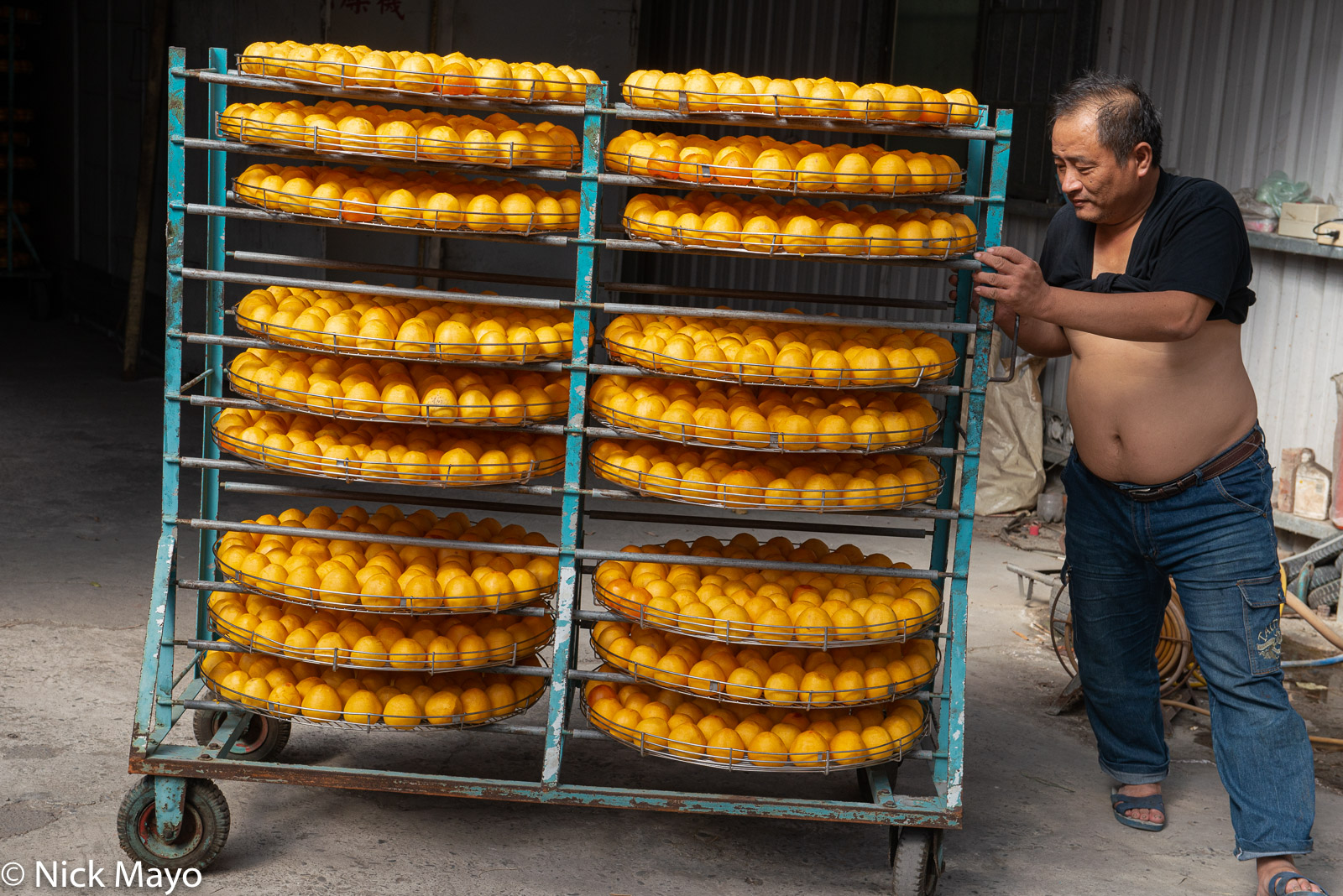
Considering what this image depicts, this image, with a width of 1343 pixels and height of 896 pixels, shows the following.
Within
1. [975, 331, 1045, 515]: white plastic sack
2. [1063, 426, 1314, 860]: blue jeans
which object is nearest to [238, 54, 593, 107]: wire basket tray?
[1063, 426, 1314, 860]: blue jeans

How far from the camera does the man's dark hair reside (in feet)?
11.1

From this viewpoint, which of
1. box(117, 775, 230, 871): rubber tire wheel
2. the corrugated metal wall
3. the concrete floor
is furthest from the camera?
the corrugated metal wall

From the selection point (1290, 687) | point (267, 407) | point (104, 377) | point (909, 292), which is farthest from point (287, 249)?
point (1290, 687)

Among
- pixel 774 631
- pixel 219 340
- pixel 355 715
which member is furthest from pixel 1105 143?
pixel 355 715

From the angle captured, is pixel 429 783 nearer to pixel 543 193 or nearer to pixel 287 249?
pixel 543 193

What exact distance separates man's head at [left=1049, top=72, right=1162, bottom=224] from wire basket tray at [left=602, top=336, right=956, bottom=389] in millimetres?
647

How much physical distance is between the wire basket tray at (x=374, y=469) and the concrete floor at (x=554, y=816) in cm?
105

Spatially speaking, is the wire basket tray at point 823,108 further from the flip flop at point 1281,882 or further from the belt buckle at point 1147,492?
the flip flop at point 1281,882

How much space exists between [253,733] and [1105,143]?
3.00 metres

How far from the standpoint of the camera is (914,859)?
352 centimetres

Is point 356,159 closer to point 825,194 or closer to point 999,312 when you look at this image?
point 825,194

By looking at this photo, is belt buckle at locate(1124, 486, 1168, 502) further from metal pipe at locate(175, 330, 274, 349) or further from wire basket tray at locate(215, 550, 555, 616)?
metal pipe at locate(175, 330, 274, 349)

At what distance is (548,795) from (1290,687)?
3421 millimetres

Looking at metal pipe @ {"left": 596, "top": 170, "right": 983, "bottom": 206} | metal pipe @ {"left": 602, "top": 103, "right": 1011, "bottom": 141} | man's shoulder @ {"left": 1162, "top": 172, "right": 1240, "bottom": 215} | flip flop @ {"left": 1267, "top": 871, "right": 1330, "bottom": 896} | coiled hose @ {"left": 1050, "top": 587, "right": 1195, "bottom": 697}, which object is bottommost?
flip flop @ {"left": 1267, "top": 871, "right": 1330, "bottom": 896}
